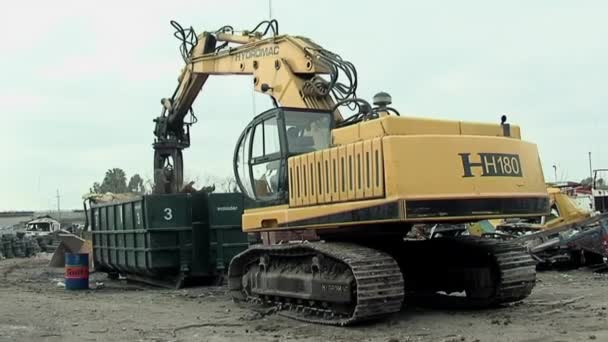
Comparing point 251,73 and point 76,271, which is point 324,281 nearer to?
point 251,73

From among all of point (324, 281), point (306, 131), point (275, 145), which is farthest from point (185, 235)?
point (324, 281)

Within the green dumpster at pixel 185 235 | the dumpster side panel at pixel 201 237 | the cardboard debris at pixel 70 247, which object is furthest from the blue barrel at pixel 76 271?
the cardboard debris at pixel 70 247

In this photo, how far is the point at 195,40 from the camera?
16125mm

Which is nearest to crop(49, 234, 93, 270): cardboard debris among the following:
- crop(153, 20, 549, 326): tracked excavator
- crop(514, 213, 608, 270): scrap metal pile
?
crop(153, 20, 549, 326): tracked excavator

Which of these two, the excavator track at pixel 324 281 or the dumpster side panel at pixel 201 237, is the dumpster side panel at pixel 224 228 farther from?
the excavator track at pixel 324 281

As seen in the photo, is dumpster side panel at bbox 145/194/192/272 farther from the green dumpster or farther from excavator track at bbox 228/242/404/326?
excavator track at bbox 228/242/404/326

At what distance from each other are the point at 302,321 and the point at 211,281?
19.5 ft

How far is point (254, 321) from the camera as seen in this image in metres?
10.2

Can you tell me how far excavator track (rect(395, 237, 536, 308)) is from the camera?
402 inches

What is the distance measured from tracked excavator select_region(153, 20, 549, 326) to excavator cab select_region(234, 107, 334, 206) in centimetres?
2

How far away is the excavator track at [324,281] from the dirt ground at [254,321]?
0.86 feet

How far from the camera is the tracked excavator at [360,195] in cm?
882

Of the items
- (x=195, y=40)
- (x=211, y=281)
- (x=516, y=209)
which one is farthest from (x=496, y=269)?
(x=195, y=40)

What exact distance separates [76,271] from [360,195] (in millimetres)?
8575
